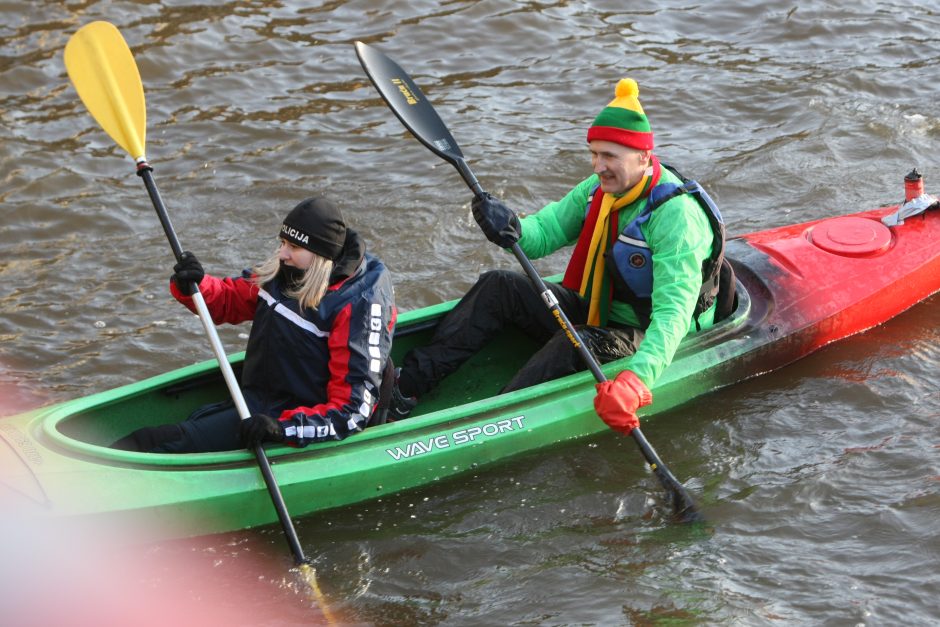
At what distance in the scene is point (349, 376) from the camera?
14.9 ft

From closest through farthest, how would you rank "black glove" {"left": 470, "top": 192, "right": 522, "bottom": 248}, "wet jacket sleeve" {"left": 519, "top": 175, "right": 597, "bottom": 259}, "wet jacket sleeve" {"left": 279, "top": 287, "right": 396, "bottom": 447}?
"wet jacket sleeve" {"left": 279, "top": 287, "right": 396, "bottom": 447} → "black glove" {"left": 470, "top": 192, "right": 522, "bottom": 248} → "wet jacket sleeve" {"left": 519, "top": 175, "right": 597, "bottom": 259}

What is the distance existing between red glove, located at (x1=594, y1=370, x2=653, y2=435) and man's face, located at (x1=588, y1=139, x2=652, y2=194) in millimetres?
827

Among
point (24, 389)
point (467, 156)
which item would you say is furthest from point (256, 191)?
point (24, 389)

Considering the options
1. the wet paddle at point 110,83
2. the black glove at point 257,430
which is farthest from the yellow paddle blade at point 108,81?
the black glove at point 257,430

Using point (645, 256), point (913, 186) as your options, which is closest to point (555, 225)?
point (645, 256)

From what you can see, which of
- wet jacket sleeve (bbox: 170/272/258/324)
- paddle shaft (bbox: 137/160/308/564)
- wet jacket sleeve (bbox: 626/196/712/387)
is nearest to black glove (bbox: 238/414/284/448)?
paddle shaft (bbox: 137/160/308/564)

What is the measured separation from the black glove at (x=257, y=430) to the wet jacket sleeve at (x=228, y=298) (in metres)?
0.57

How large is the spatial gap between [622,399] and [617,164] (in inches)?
39.6

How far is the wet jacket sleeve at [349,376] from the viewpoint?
452 centimetres

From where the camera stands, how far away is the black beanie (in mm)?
4422

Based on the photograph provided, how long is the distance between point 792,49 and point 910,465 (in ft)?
17.5

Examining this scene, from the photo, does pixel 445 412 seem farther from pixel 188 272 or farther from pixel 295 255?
pixel 188 272

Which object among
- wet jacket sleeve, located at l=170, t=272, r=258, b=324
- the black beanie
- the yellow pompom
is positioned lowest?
wet jacket sleeve, located at l=170, t=272, r=258, b=324

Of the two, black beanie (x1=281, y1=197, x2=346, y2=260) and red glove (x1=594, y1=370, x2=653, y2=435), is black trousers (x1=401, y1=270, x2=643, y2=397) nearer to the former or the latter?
red glove (x1=594, y1=370, x2=653, y2=435)
